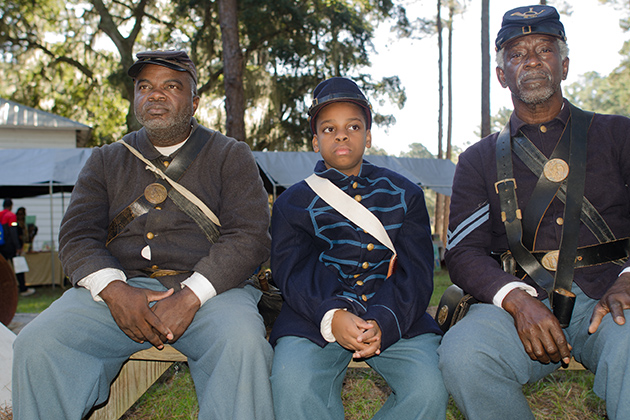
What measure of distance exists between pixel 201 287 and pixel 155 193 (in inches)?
26.4

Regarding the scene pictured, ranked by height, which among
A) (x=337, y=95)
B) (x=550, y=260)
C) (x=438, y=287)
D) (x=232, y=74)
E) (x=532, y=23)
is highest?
(x=232, y=74)

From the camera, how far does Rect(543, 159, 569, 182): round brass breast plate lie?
8.02 ft

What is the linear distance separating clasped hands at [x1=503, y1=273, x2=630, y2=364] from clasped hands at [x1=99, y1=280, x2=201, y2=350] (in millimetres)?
1490

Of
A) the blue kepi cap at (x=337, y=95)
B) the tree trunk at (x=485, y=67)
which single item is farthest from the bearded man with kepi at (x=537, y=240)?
the tree trunk at (x=485, y=67)

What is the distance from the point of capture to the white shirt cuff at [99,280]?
235cm

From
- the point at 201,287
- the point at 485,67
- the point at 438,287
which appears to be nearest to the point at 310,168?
the point at 438,287

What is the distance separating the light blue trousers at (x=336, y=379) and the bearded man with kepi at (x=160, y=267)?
0.09 meters

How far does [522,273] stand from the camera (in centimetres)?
246

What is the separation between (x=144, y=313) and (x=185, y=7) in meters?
16.4

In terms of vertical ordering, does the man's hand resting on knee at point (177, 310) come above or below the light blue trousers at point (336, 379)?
above

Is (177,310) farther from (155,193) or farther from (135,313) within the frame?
(155,193)

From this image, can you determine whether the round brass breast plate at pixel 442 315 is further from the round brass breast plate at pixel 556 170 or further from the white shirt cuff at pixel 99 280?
the white shirt cuff at pixel 99 280

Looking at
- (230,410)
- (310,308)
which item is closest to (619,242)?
(310,308)

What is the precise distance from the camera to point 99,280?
2365 millimetres
